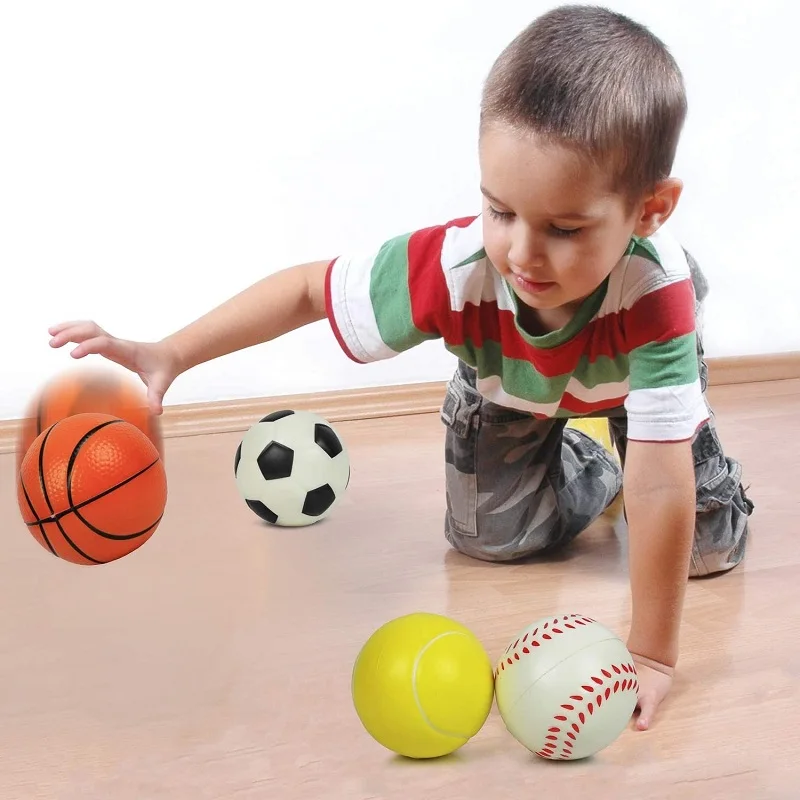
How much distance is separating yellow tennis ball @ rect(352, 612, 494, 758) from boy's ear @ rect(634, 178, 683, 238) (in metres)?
0.40

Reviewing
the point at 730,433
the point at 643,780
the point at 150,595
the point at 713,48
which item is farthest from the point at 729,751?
the point at 713,48

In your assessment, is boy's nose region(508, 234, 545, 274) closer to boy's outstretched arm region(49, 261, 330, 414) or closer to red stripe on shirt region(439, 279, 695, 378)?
red stripe on shirt region(439, 279, 695, 378)

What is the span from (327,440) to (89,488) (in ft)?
1.47

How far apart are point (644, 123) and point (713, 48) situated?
4.76 feet

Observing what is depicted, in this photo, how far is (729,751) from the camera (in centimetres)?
92

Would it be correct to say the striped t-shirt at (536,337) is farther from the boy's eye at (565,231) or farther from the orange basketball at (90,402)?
the orange basketball at (90,402)

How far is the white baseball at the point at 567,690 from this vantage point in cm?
87

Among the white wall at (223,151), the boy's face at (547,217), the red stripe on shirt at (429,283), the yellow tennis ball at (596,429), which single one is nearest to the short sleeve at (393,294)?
the red stripe on shirt at (429,283)

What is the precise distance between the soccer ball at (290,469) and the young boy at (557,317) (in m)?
0.17

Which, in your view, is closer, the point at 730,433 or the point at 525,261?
the point at 525,261

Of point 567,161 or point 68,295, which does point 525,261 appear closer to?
point 567,161

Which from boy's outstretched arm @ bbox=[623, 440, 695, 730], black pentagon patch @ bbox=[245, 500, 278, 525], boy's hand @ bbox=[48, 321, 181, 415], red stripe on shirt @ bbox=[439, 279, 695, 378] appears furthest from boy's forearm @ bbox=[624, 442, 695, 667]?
black pentagon patch @ bbox=[245, 500, 278, 525]

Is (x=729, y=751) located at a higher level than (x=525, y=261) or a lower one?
lower

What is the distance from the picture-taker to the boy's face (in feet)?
2.81
